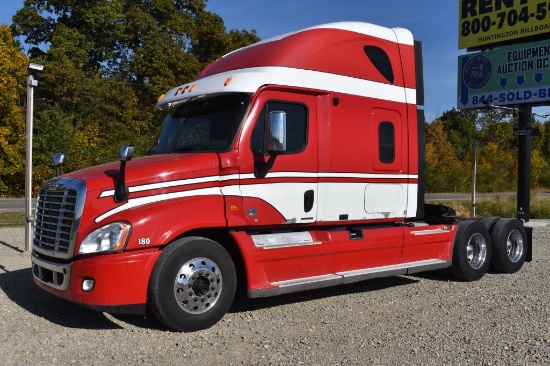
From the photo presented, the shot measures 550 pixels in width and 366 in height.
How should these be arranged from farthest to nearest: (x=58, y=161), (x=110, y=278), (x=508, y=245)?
(x=508, y=245)
(x=58, y=161)
(x=110, y=278)

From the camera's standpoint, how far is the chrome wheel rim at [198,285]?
555cm

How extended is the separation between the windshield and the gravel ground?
78.8 inches

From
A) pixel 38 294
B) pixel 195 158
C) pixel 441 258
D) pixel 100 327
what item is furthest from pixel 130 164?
pixel 441 258

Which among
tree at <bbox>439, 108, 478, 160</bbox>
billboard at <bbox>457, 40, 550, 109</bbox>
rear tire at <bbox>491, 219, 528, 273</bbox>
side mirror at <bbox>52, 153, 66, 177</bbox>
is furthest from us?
tree at <bbox>439, 108, 478, 160</bbox>

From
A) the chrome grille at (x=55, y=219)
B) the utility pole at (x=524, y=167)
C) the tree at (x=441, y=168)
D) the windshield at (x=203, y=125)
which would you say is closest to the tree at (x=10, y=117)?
the utility pole at (x=524, y=167)

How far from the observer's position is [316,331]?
569cm

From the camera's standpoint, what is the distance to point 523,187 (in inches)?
755

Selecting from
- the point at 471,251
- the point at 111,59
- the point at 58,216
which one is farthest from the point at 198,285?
the point at 111,59

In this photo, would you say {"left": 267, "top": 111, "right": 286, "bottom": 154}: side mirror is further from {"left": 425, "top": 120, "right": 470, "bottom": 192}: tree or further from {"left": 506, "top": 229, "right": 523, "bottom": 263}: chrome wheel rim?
{"left": 425, "top": 120, "right": 470, "bottom": 192}: tree

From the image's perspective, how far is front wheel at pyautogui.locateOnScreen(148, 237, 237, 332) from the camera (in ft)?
17.7

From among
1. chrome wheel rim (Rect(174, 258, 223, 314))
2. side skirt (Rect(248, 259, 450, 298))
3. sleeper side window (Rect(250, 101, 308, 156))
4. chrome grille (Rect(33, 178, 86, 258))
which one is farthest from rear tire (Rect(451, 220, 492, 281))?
chrome grille (Rect(33, 178, 86, 258))

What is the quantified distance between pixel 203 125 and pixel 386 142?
2.61 meters

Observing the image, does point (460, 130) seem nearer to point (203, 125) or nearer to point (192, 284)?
point (203, 125)

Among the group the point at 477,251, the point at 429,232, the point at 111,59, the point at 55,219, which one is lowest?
the point at 477,251
